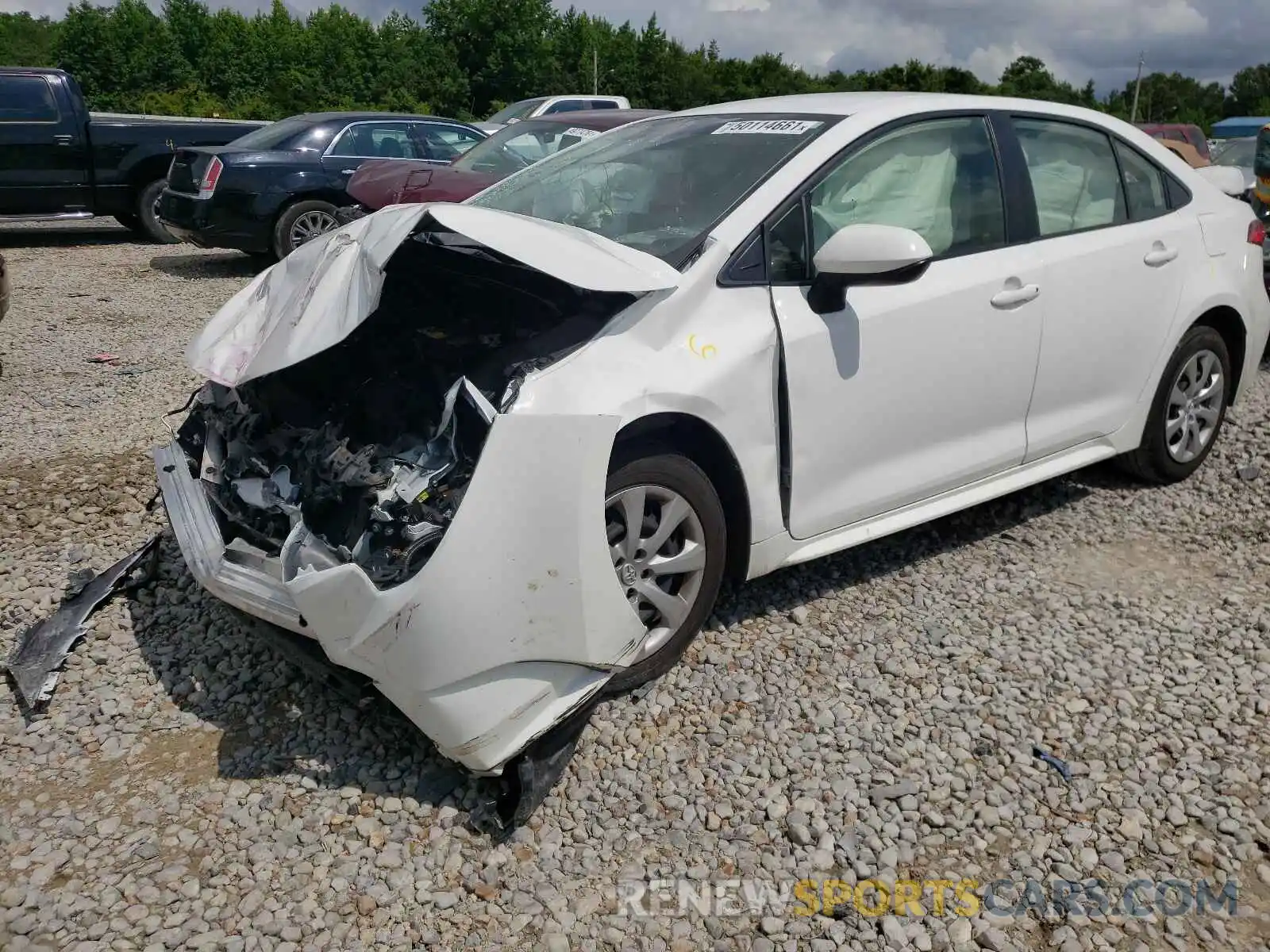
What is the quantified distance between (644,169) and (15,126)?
1035 cm

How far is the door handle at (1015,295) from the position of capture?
3689 mm

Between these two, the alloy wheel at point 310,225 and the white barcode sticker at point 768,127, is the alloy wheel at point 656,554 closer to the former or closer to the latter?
the white barcode sticker at point 768,127

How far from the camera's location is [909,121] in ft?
12.0

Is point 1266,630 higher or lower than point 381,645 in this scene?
lower

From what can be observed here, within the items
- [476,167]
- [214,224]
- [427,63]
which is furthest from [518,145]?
[427,63]

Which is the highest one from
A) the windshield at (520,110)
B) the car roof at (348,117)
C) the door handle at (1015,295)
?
the car roof at (348,117)

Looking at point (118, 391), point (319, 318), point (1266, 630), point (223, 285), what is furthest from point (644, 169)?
point (223, 285)

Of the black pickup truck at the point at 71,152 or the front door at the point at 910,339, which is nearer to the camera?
the front door at the point at 910,339

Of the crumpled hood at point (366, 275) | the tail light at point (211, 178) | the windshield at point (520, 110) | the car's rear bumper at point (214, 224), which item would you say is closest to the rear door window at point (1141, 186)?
the crumpled hood at point (366, 275)

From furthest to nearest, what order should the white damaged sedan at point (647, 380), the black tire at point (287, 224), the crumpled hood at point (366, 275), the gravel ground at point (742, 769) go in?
the black tire at point (287, 224) < the crumpled hood at point (366, 275) < the white damaged sedan at point (647, 380) < the gravel ground at point (742, 769)

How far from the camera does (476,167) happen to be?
28.8ft

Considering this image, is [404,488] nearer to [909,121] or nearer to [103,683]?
[103,683]

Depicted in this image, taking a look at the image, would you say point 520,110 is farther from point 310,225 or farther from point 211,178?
point 211,178

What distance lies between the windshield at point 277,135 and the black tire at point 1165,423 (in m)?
8.58
